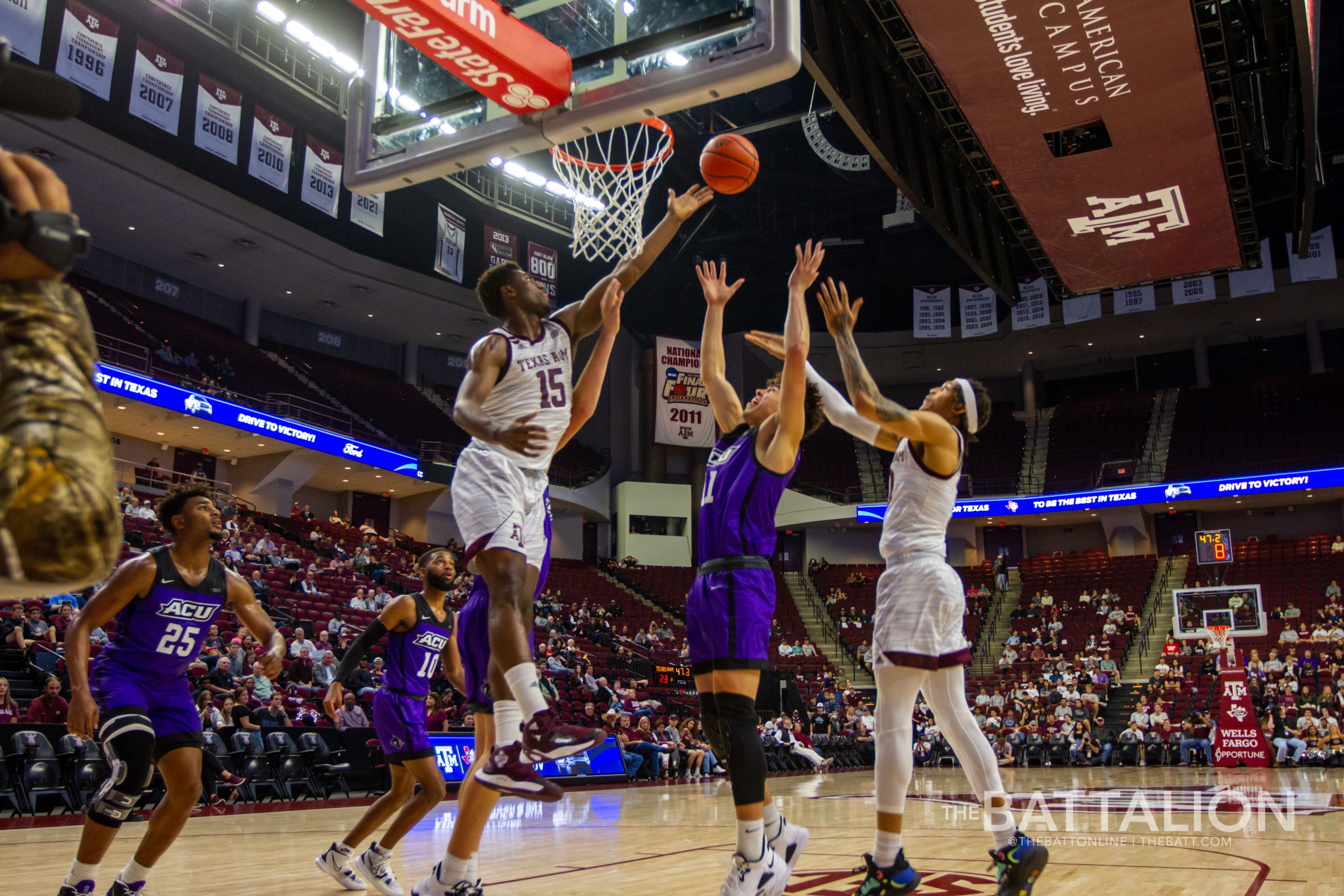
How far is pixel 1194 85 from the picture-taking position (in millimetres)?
8758

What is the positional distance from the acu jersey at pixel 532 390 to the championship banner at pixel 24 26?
17685mm

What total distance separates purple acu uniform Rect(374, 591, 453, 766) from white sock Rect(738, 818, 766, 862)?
247 cm

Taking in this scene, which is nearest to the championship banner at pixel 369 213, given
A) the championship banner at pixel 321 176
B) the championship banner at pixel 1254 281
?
the championship banner at pixel 321 176

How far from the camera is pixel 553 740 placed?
10.2 ft

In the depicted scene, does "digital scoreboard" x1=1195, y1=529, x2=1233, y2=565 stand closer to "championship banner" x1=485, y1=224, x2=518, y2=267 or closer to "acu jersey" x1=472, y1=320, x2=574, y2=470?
"championship banner" x1=485, y1=224, x2=518, y2=267

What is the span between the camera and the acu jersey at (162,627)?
4645 mm

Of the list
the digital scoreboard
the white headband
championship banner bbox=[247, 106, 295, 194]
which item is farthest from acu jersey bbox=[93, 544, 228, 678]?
the digital scoreboard

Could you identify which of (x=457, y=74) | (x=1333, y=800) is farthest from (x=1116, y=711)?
(x=457, y=74)

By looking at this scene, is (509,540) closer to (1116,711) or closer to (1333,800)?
(1333,800)

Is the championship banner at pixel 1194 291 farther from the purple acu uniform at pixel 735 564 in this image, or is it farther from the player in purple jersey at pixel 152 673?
the player in purple jersey at pixel 152 673

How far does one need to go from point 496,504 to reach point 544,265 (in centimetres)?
2497

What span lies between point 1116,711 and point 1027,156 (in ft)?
58.9

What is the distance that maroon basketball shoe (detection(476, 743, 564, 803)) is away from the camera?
3.05 metres

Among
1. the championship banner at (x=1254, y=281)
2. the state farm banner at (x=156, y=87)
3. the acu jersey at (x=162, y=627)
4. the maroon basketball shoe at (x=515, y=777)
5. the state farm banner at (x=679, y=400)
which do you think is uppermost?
the state farm banner at (x=156, y=87)
